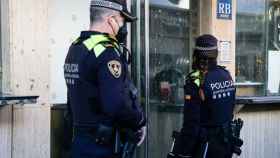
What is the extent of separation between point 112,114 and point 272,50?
474cm

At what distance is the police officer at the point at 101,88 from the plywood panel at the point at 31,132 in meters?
1.35

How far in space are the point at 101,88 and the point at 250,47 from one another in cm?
432

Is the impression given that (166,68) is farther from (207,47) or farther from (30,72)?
(30,72)

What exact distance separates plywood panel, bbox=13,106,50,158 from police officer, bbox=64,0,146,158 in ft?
4.42

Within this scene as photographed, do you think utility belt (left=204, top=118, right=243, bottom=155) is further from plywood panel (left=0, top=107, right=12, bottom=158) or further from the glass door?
plywood panel (left=0, top=107, right=12, bottom=158)

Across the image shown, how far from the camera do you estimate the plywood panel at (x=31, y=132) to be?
5.09 meters

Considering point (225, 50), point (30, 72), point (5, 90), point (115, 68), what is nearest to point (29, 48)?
point (30, 72)

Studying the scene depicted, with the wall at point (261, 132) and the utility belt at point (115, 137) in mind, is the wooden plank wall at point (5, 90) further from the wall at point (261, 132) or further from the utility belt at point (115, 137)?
the wall at point (261, 132)

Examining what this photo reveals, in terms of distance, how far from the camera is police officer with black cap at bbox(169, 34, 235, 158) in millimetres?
4910

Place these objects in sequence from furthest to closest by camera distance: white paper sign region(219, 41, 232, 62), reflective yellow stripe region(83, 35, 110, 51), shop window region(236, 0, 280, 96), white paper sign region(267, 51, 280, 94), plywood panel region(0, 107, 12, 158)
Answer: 1. white paper sign region(267, 51, 280, 94)
2. shop window region(236, 0, 280, 96)
3. white paper sign region(219, 41, 232, 62)
4. plywood panel region(0, 107, 12, 158)
5. reflective yellow stripe region(83, 35, 110, 51)

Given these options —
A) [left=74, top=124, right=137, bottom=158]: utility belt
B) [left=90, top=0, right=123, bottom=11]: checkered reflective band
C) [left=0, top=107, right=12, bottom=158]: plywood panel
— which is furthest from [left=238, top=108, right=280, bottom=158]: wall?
[left=90, top=0, right=123, bottom=11]: checkered reflective band

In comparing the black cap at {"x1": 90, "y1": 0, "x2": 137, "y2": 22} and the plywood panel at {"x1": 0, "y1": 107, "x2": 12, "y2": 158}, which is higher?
the black cap at {"x1": 90, "y1": 0, "x2": 137, "y2": 22}

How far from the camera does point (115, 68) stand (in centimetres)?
363

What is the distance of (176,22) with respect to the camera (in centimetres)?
684
